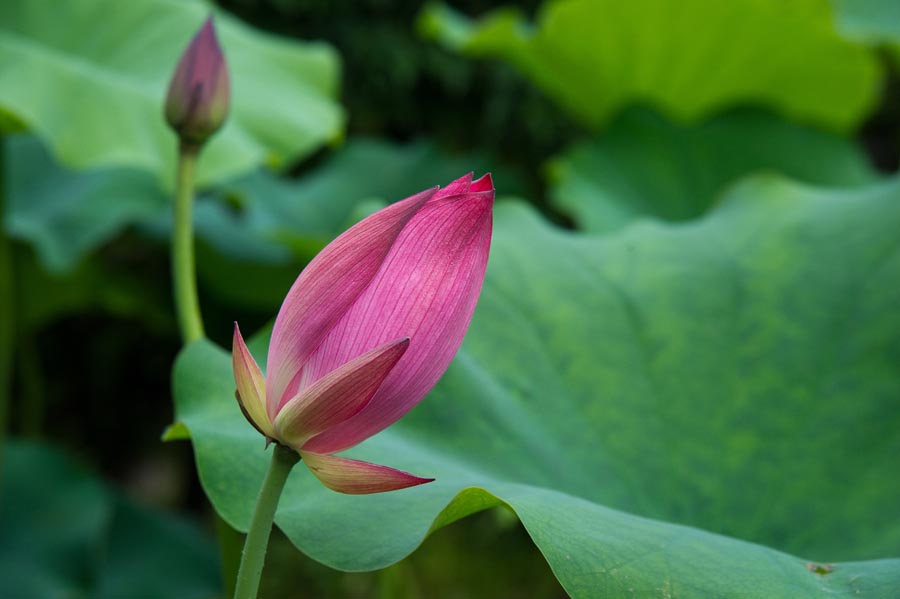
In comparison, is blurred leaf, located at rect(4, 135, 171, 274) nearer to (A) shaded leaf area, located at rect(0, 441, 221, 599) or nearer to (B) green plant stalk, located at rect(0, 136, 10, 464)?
(B) green plant stalk, located at rect(0, 136, 10, 464)

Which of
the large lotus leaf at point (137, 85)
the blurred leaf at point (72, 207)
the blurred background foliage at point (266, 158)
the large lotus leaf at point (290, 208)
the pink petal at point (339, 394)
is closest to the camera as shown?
the pink petal at point (339, 394)

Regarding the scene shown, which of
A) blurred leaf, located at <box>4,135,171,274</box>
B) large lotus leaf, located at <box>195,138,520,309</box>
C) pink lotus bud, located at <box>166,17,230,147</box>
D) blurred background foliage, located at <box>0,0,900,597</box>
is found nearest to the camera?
pink lotus bud, located at <box>166,17,230,147</box>

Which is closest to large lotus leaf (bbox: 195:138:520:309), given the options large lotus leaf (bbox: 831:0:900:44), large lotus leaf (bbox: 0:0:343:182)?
large lotus leaf (bbox: 0:0:343:182)

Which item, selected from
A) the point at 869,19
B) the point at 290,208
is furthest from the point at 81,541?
the point at 869,19

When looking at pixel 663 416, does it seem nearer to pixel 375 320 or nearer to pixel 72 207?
pixel 375 320

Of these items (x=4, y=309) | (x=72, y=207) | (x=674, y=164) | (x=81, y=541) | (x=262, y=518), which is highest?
(x=262, y=518)

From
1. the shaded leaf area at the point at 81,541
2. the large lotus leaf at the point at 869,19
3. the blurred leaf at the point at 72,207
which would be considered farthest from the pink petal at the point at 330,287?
the large lotus leaf at the point at 869,19

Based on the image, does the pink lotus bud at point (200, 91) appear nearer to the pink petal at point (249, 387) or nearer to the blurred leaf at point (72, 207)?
the pink petal at point (249, 387)

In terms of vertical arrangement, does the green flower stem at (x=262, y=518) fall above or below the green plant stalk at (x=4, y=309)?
above
